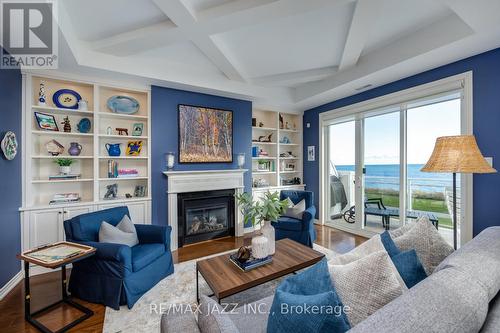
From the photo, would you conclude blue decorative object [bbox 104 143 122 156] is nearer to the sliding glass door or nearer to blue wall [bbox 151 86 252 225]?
blue wall [bbox 151 86 252 225]

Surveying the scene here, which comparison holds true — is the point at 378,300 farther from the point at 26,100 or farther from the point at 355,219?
the point at 26,100

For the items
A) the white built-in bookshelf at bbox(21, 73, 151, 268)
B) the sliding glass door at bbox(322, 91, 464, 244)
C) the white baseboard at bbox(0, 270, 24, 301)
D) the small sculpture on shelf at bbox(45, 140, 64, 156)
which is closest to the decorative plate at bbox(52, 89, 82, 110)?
the white built-in bookshelf at bbox(21, 73, 151, 268)

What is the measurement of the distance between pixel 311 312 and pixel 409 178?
343 centimetres

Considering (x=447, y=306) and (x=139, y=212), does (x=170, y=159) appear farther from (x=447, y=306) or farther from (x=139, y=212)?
(x=447, y=306)

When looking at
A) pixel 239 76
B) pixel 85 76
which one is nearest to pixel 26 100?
pixel 85 76

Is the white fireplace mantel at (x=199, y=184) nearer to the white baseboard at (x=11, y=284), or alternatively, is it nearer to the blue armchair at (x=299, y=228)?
the blue armchair at (x=299, y=228)

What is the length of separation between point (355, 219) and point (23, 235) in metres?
4.90

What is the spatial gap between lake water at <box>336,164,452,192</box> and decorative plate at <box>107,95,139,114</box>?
156 inches

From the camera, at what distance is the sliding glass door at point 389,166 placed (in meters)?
3.12

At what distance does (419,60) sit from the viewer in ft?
8.81

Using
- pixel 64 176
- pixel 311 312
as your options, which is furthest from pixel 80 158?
pixel 311 312

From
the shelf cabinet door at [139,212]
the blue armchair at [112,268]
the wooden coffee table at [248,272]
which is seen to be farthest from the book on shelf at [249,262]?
the shelf cabinet door at [139,212]

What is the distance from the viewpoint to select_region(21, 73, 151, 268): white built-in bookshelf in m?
2.73

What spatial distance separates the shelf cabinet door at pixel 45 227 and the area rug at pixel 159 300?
146 centimetres
